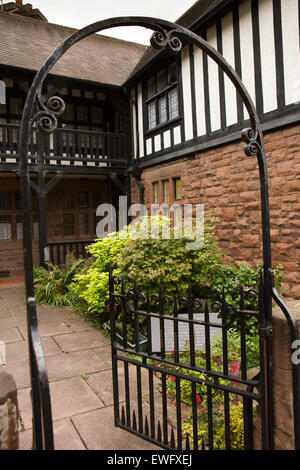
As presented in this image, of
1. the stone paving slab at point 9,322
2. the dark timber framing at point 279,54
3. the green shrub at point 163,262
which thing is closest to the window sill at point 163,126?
the dark timber framing at point 279,54

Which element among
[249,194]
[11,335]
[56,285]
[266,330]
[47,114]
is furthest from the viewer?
[56,285]

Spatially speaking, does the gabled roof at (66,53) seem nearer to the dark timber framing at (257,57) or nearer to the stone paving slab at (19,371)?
the dark timber framing at (257,57)

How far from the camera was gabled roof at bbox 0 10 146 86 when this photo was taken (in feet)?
29.9

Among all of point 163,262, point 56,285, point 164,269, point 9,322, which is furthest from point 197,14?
point 9,322

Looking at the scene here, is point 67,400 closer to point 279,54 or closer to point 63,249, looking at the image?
point 279,54

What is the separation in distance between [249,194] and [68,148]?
17.9 feet

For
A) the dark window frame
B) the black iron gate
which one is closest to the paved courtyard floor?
the black iron gate

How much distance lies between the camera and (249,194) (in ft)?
19.4

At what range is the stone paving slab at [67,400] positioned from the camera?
277cm

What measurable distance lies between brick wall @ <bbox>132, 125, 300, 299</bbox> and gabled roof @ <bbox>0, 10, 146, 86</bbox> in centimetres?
441

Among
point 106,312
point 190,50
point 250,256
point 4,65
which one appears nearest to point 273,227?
point 250,256
